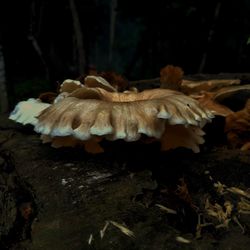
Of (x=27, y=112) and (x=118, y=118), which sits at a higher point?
(x=118, y=118)

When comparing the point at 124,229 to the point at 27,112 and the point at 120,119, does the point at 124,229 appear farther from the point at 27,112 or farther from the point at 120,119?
the point at 27,112

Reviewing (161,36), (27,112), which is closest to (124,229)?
(27,112)

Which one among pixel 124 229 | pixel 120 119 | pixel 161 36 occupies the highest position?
pixel 120 119

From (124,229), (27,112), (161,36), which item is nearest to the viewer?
(124,229)

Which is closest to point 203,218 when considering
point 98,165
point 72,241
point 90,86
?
point 72,241

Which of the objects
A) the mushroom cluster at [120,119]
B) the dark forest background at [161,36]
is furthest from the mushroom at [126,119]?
the dark forest background at [161,36]

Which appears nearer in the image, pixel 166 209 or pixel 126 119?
pixel 166 209

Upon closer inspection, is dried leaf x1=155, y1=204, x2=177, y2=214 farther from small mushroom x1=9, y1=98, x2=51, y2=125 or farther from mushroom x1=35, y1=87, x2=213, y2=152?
small mushroom x1=9, y1=98, x2=51, y2=125

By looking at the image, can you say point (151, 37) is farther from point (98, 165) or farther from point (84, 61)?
point (98, 165)

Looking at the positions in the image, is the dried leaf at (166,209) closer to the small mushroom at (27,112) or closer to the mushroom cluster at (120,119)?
the mushroom cluster at (120,119)

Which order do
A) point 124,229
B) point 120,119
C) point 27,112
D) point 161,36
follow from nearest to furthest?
1. point 124,229
2. point 120,119
3. point 27,112
4. point 161,36
